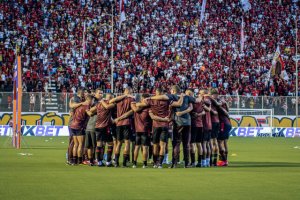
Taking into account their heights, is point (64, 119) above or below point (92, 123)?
below

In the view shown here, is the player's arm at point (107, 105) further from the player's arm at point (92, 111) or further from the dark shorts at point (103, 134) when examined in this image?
the dark shorts at point (103, 134)

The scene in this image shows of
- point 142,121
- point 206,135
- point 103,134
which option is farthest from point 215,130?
point 103,134

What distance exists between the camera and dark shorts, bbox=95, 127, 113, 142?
23.0 metres

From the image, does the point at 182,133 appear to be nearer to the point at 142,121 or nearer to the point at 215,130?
the point at 142,121

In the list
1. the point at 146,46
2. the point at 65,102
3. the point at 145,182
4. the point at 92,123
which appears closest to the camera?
the point at 145,182

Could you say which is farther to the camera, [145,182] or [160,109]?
[160,109]


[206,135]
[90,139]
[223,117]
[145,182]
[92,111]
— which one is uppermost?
[92,111]

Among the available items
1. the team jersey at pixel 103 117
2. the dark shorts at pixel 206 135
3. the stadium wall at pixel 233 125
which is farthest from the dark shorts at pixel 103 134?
the stadium wall at pixel 233 125

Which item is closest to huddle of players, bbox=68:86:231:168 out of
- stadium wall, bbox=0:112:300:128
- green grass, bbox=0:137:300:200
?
green grass, bbox=0:137:300:200

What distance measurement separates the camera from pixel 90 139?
23.4m

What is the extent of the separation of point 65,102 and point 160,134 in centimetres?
2966

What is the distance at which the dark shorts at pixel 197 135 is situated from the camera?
23.1m

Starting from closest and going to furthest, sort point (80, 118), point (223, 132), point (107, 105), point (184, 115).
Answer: point (184, 115) → point (107, 105) → point (80, 118) → point (223, 132)

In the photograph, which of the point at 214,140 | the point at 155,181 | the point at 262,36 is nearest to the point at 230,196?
the point at 155,181
